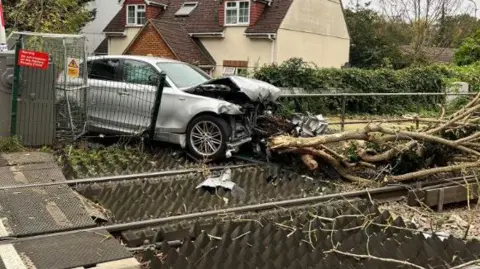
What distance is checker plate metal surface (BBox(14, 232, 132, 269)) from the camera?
476 cm

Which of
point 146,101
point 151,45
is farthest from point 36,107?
point 151,45

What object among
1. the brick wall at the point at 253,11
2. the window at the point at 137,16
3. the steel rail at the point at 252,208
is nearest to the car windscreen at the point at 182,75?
the steel rail at the point at 252,208

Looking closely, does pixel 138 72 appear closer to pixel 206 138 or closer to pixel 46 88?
pixel 46 88

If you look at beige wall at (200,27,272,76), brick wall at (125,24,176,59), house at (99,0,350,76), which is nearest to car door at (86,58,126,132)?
house at (99,0,350,76)

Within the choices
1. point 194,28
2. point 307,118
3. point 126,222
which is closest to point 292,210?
point 126,222

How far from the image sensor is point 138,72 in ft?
33.6

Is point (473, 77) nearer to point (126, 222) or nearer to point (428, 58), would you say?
point (428, 58)

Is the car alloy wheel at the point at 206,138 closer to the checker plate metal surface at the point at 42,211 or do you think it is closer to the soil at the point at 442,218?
the checker plate metal surface at the point at 42,211

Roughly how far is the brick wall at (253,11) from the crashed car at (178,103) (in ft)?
62.8

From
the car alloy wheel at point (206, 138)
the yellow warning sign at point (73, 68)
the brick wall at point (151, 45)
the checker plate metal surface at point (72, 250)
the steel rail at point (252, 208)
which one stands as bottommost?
the checker plate metal surface at point (72, 250)

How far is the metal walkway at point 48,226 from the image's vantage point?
4.79 meters

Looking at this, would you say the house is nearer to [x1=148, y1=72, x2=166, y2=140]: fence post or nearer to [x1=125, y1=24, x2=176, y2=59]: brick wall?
[x1=125, y1=24, x2=176, y2=59]: brick wall

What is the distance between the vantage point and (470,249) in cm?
562

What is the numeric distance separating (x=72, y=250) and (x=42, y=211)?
1.23 m
